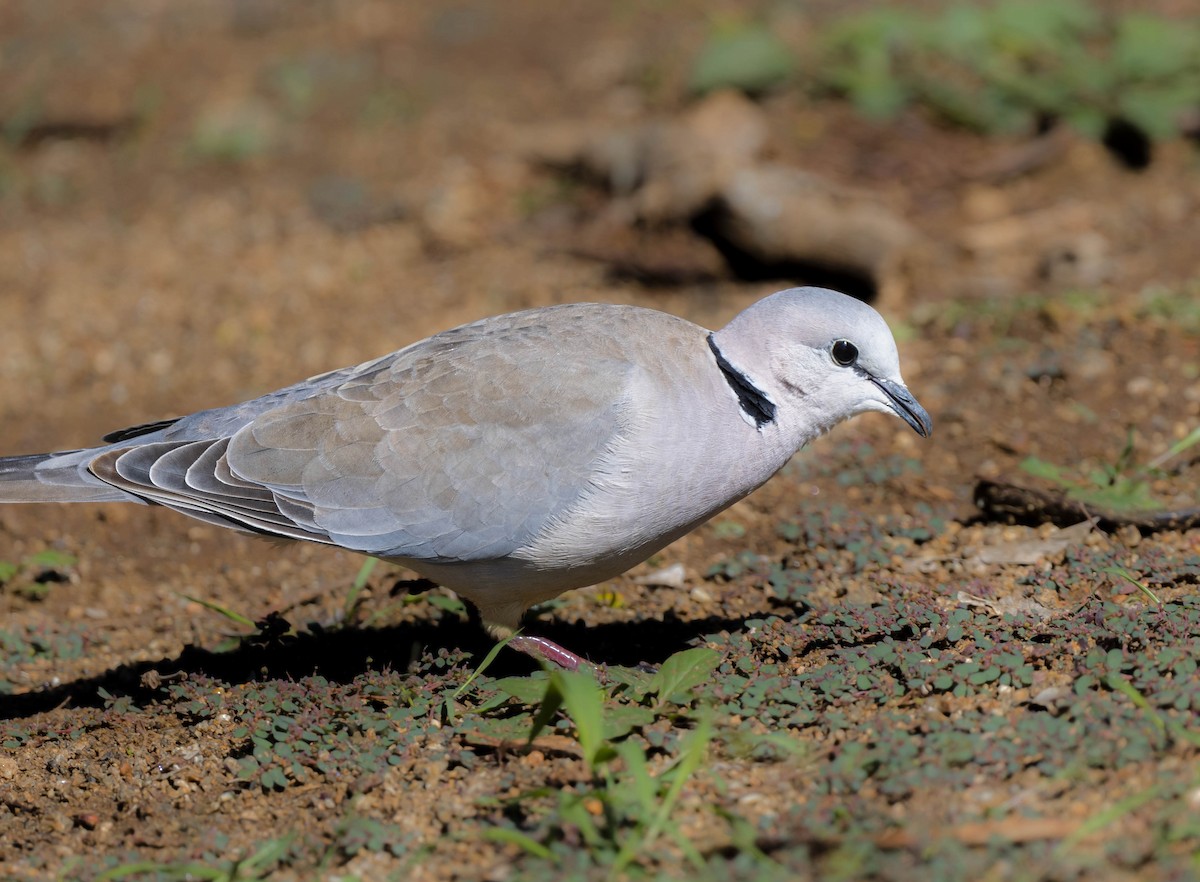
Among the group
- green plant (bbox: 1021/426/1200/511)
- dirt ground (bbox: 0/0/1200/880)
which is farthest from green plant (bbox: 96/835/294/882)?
green plant (bbox: 1021/426/1200/511)

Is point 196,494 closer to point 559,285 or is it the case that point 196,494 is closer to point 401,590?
point 401,590

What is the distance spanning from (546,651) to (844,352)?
137 cm

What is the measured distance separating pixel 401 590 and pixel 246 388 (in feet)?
8.20

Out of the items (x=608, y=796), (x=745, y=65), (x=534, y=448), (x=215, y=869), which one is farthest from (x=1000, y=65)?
(x=215, y=869)

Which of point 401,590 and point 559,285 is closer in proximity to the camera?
point 401,590

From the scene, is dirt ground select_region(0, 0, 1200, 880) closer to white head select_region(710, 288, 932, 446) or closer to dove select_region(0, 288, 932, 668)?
dove select_region(0, 288, 932, 668)

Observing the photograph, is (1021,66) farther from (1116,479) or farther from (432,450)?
(432,450)

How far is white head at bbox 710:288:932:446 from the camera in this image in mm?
4008

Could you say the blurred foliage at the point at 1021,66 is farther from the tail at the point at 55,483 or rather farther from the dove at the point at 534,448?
the tail at the point at 55,483

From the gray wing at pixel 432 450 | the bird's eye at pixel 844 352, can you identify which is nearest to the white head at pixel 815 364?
the bird's eye at pixel 844 352

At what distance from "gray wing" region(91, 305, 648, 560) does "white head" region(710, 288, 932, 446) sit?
0.40 meters

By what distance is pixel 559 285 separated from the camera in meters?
7.59

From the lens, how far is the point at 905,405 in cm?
405

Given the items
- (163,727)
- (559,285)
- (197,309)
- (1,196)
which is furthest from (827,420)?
(1,196)
